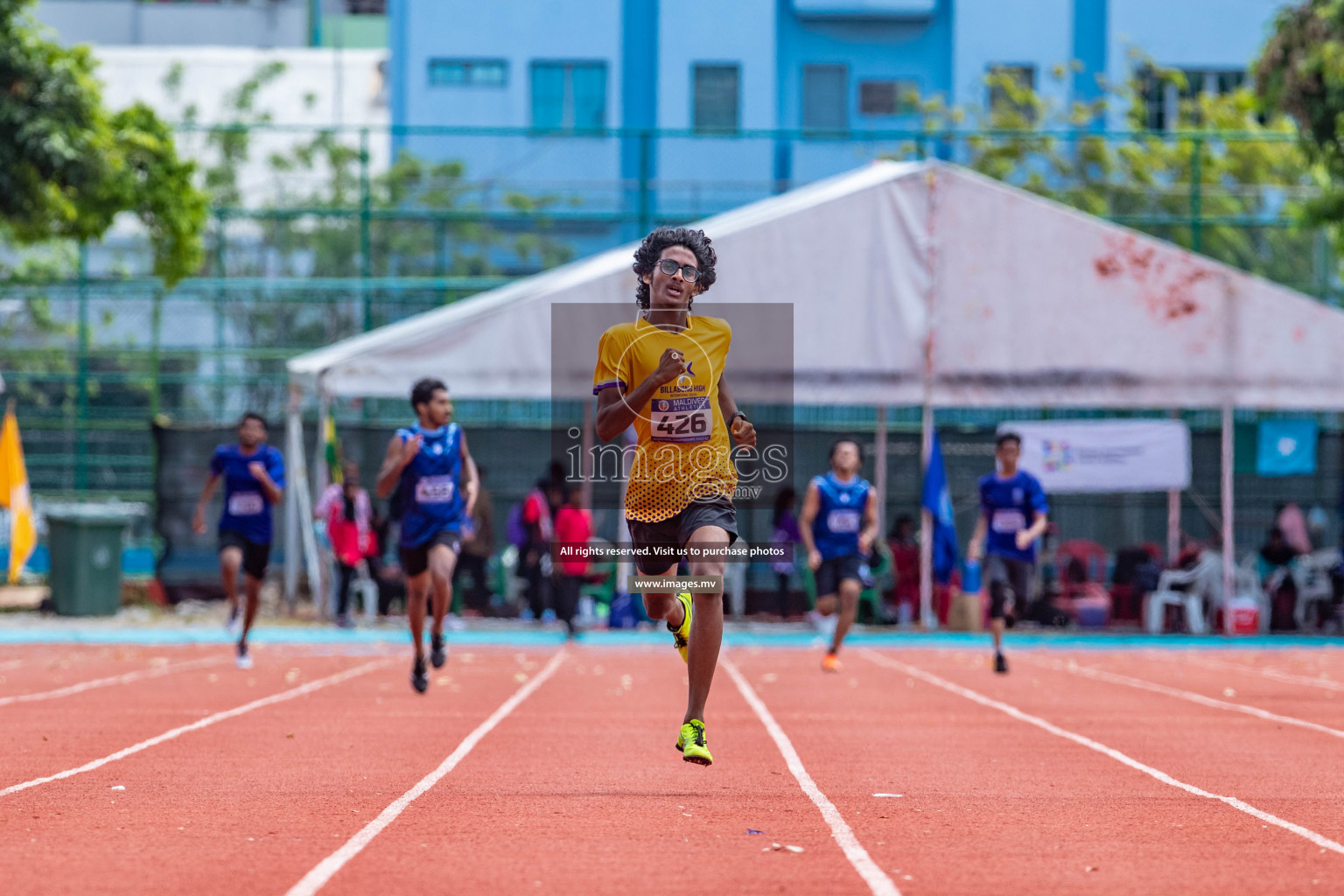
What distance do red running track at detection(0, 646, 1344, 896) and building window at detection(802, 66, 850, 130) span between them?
23.2m

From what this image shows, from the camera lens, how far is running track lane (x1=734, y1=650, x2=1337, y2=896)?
575cm

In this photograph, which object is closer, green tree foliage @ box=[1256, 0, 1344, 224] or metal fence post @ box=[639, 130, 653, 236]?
green tree foliage @ box=[1256, 0, 1344, 224]

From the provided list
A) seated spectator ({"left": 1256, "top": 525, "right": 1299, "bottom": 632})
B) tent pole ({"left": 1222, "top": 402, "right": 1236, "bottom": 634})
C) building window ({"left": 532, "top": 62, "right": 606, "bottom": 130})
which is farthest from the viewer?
building window ({"left": 532, "top": 62, "right": 606, "bottom": 130})

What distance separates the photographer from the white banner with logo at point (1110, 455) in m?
21.5

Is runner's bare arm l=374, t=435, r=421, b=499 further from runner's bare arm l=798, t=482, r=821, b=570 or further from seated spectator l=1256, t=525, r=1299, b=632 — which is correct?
seated spectator l=1256, t=525, r=1299, b=632

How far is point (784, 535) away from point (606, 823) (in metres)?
15.1

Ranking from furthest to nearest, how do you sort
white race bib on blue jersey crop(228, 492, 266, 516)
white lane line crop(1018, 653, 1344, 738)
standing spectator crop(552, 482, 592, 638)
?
standing spectator crop(552, 482, 592, 638), white race bib on blue jersey crop(228, 492, 266, 516), white lane line crop(1018, 653, 1344, 738)

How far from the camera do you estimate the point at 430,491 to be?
12.3 metres

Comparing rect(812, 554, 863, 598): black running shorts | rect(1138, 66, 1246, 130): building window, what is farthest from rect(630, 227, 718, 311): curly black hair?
rect(1138, 66, 1246, 130): building window

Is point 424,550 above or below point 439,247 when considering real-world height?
below

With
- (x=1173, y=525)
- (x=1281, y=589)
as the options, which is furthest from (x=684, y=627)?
(x=1281, y=589)

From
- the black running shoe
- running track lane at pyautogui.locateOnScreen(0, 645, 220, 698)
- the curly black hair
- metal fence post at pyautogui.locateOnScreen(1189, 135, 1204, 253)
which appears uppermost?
metal fence post at pyautogui.locateOnScreen(1189, 135, 1204, 253)

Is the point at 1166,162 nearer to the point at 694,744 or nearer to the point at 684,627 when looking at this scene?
the point at 684,627

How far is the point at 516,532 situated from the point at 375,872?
15383 mm
